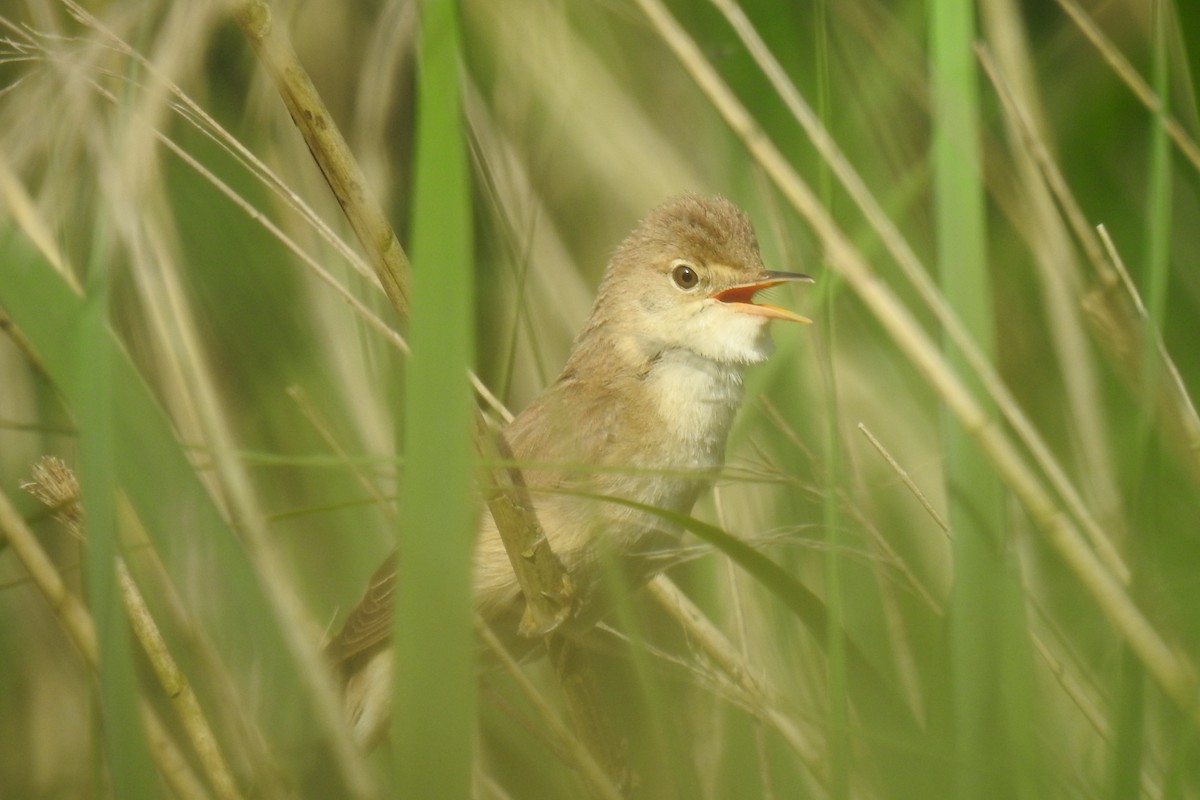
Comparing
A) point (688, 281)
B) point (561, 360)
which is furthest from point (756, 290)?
point (561, 360)

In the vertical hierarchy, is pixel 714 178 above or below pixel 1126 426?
above

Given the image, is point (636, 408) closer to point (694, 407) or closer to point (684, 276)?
point (694, 407)

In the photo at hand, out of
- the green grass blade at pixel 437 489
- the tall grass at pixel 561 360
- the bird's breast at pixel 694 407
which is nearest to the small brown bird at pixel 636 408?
the bird's breast at pixel 694 407

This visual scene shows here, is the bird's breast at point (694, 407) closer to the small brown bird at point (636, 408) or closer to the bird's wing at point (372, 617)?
the small brown bird at point (636, 408)

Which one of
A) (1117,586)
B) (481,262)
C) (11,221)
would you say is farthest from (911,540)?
(11,221)

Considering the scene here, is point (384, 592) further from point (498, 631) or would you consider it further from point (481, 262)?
point (481, 262)

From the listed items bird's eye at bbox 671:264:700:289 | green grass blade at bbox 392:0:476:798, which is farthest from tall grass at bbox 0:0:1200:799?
bird's eye at bbox 671:264:700:289

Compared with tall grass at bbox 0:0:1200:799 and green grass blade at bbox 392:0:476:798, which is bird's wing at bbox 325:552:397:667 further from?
green grass blade at bbox 392:0:476:798
